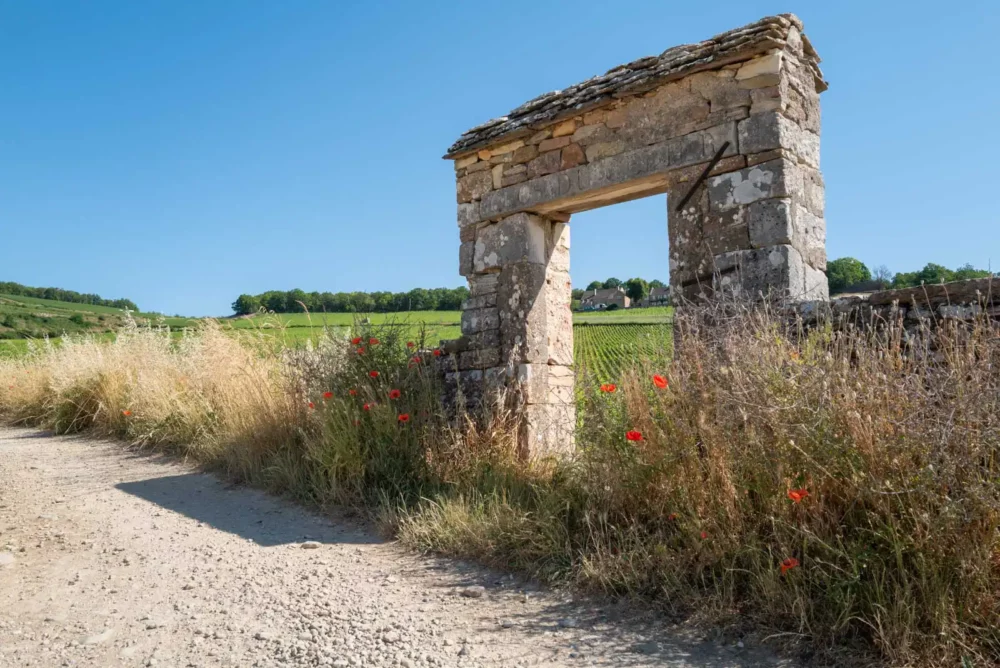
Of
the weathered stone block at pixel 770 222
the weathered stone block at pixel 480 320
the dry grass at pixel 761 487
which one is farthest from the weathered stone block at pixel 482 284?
the weathered stone block at pixel 770 222

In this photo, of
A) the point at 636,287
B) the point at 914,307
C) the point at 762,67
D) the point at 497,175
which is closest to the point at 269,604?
the point at 914,307

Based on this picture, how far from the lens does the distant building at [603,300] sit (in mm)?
39531

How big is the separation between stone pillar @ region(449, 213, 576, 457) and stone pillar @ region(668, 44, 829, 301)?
4.26 ft

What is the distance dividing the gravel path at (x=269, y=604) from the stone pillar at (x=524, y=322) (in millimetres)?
1687

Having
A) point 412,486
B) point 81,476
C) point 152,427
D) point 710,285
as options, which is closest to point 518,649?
point 412,486

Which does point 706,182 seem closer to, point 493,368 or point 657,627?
point 493,368

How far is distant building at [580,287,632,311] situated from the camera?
39.5 meters

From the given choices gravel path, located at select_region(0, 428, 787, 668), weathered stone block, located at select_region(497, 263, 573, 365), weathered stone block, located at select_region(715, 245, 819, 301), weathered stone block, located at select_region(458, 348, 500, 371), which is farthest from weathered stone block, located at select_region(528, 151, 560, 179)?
gravel path, located at select_region(0, 428, 787, 668)

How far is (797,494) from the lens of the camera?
8.83 feet

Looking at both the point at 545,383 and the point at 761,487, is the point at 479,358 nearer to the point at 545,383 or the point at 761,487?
the point at 545,383

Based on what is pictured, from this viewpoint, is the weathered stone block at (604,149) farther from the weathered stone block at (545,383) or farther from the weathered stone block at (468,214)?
the weathered stone block at (545,383)

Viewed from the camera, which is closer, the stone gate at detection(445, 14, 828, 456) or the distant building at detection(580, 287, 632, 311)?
the stone gate at detection(445, 14, 828, 456)

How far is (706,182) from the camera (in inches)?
183

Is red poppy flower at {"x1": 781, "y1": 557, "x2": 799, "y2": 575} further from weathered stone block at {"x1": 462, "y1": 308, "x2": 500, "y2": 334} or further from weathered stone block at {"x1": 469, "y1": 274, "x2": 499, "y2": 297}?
weathered stone block at {"x1": 469, "y1": 274, "x2": 499, "y2": 297}
